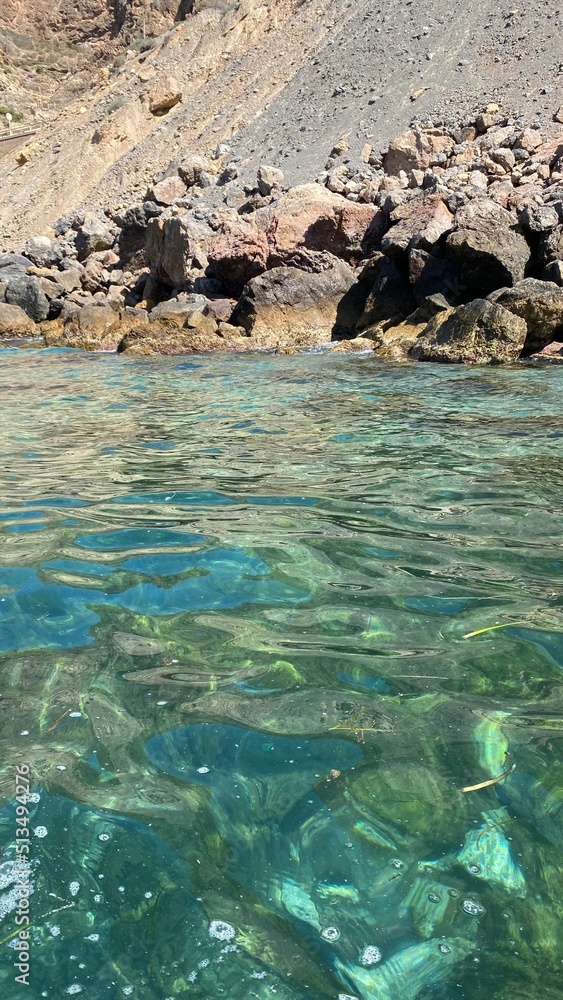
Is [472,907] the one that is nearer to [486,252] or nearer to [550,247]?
[486,252]

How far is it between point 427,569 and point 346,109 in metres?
28.1

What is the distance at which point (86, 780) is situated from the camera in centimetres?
145

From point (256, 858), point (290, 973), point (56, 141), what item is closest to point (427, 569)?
point (256, 858)

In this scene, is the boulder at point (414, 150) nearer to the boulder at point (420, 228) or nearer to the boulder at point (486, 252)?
the boulder at point (420, 228)

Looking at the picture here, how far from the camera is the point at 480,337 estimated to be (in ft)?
34.6

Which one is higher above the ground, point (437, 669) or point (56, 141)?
point (56, 141)

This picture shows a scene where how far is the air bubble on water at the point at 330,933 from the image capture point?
112 cm

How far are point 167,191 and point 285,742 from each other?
24.7 metres

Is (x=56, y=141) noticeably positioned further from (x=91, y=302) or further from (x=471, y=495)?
(x=471, y=495)

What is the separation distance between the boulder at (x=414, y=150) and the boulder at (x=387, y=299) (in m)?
7.28

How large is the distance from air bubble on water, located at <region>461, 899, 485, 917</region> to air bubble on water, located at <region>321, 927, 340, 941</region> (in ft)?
0.71

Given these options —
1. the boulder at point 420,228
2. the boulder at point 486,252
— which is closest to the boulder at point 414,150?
the boulder at point 420,228

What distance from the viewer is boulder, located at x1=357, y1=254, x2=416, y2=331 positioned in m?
13.8

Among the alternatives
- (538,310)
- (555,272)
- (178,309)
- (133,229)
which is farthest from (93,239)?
(538,310)
